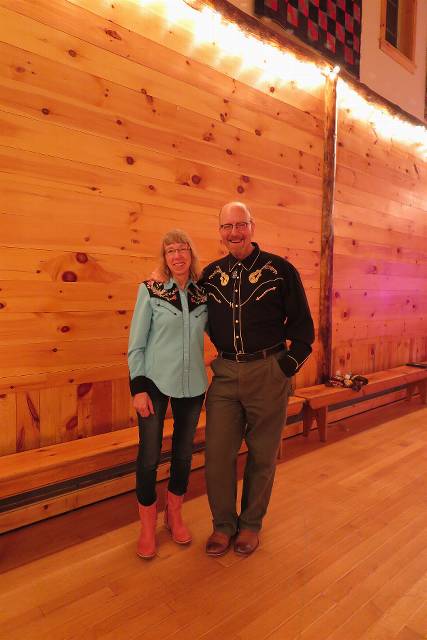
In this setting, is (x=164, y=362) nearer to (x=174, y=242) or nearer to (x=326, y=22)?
(x=174, y=242)

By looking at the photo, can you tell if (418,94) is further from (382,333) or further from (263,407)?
(263,407)

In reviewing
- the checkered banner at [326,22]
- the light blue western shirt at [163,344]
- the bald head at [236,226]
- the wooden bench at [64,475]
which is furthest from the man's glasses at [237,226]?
the checkered banner at [326,22]

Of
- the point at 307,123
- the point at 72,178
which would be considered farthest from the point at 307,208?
the point at 72,178

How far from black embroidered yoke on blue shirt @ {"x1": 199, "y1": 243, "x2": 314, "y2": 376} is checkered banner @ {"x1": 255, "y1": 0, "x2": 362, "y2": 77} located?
2.40 metres

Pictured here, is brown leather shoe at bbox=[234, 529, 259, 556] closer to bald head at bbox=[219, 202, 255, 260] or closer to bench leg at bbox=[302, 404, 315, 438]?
bald head at bbox=[219, 202, 255, 260]

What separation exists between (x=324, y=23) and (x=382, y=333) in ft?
10.3

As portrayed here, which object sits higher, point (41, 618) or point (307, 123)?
point (307, 123)

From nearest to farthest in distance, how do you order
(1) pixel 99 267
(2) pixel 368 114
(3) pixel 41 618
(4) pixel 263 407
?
(3) pixel 41 618 < (4) pixel 263 407 < (1) pixel 99 267 < (2) pixel 368 114

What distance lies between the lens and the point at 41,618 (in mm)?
1813

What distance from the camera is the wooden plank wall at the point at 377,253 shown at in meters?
4.69

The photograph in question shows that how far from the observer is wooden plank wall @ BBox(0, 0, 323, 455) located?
2477 mm

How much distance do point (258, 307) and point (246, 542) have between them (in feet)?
3.71

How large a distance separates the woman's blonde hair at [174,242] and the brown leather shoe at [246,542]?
4.15 ft

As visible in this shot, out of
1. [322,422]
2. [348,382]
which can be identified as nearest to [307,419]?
[322,422]
